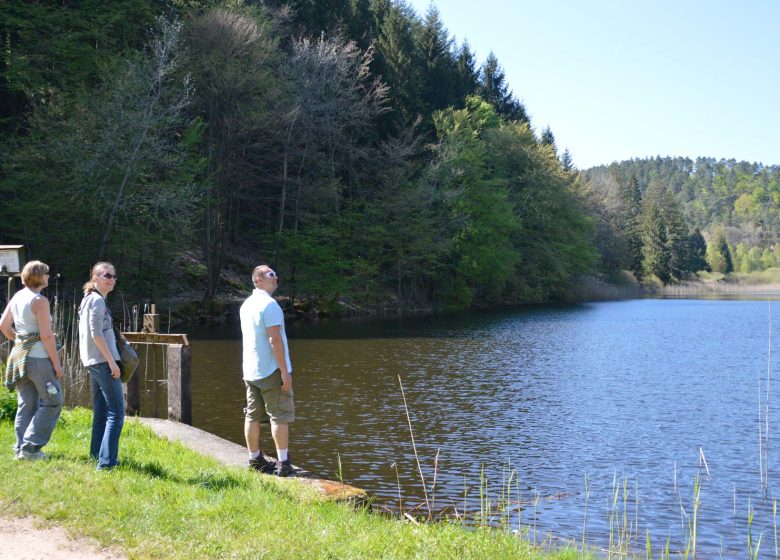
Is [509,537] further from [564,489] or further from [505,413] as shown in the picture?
[505,413]

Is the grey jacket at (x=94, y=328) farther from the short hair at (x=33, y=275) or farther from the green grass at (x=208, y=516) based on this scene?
the green grass at (x=208, y=516)

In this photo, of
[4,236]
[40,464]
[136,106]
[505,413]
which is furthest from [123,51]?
[40,464]

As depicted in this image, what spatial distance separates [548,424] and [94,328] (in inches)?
349

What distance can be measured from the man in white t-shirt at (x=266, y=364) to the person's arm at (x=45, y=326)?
63.4 inches

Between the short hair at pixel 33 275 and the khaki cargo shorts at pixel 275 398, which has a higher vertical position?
the short hair at pixel 33 275

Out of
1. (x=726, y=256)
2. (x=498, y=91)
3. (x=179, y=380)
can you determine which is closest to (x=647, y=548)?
(x=179, y=380)

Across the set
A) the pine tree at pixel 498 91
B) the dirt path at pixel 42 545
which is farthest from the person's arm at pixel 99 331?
the pine tree at pixel 498 91

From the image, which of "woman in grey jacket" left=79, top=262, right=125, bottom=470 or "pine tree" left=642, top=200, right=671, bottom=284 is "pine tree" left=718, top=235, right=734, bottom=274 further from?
"woman in grey jacket" left=79, top=262, right=125, bottom=470

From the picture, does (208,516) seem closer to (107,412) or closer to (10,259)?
(107,412)

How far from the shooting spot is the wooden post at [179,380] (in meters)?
9.70

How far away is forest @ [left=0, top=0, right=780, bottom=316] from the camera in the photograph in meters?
26.2

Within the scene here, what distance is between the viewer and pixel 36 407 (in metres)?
7.14

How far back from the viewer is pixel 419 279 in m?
46.7

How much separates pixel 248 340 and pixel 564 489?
4.51 meters
